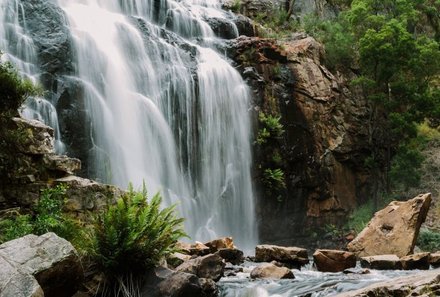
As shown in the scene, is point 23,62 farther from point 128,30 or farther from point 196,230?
point 196,230

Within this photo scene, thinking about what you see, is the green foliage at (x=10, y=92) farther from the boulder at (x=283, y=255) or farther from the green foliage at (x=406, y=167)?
the green foliage at (x=406, y=167)

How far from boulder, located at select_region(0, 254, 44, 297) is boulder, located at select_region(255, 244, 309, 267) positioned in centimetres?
765

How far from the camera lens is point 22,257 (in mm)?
6090

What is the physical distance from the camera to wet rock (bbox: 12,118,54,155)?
8617 mm

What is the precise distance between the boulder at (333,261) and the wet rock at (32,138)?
652cm

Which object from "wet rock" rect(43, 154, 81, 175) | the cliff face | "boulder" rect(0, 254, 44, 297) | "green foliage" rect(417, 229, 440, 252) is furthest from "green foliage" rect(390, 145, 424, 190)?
"boulder" rect(0, 254, 44, 297)

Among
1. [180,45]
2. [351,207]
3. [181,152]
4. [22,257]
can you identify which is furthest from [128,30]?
[22,257]

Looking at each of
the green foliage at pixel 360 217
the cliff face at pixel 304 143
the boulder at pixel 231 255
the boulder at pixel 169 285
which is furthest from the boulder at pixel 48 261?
the green foliage at pixel 360 217

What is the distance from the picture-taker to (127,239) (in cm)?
721

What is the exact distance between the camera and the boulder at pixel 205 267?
866 cm

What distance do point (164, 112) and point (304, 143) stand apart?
275 inches

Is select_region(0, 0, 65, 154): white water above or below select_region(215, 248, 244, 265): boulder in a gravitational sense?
above

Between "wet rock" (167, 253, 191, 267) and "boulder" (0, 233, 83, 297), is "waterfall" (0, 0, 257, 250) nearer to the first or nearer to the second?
"wet rock" (167, 253, 191, 267)

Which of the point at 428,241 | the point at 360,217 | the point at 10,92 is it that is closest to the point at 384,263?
the point at 428,241
